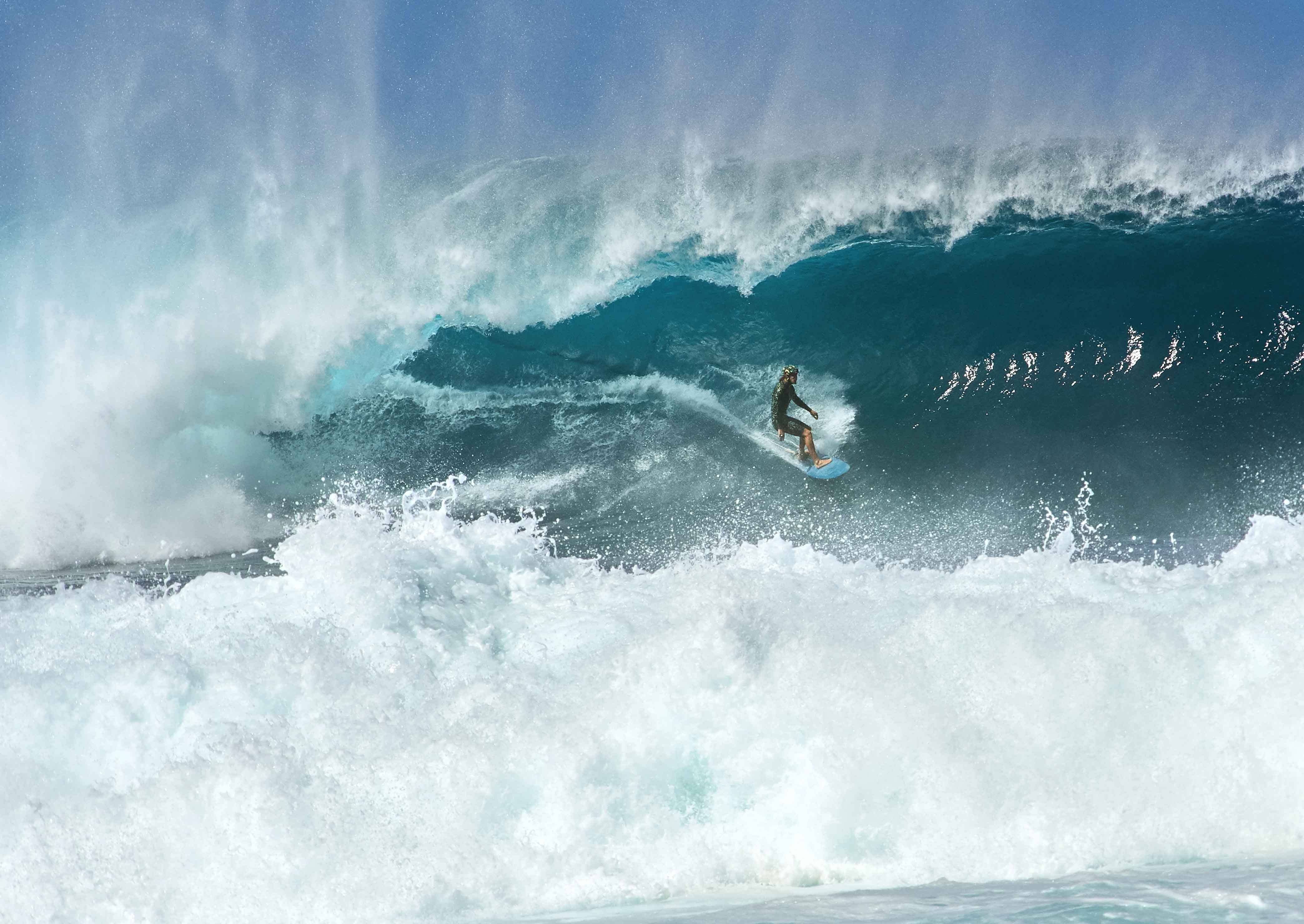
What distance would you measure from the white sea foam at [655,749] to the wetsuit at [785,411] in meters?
2.91

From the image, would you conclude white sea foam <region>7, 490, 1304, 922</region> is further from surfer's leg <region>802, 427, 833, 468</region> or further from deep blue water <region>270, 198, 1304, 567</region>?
surfer's leg <region>802, 427, 833, 468</region>

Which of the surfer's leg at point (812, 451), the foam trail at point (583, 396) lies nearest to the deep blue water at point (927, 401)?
the foam trail at point (583, 396)

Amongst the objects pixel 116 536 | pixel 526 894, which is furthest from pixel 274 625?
pixel 116 536

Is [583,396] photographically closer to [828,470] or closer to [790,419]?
[790,419]

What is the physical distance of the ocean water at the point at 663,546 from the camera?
5574mm

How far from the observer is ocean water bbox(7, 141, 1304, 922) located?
5.57 m

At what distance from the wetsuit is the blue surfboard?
41cm

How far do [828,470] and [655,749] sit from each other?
4617 millimetres

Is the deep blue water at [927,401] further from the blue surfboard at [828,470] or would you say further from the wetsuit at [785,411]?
the wetsuit at [785,411]

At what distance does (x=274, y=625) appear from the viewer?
7363 millimetres

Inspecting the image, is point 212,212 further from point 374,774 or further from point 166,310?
point 374,774

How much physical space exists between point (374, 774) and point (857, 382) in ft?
23.7

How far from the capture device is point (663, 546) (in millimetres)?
9352

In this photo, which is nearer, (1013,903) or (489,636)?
(1013,903)
